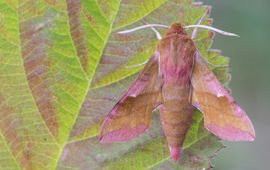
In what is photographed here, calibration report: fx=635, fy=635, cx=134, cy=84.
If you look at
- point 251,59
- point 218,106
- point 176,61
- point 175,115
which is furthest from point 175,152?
point 251,59

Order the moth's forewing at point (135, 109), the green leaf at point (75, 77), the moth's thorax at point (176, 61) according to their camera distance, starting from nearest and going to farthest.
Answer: the green leaf at point (75, 77) < the moth's forewing at point (135, 109) < the moth's thorax at point (176, 61)

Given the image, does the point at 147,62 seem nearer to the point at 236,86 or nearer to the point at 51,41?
the point at 51,41

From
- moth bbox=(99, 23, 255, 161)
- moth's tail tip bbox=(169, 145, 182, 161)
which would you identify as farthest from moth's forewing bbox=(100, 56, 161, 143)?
moth's tail tip bbox=(169, 145, 182, 161)

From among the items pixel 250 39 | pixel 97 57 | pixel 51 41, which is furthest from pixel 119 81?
pixel 250 39

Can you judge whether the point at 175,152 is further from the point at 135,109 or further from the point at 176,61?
the point at 176,61

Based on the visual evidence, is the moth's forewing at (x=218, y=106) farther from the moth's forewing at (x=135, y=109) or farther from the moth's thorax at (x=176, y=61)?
the moth's forewing at (x=135, y=109)

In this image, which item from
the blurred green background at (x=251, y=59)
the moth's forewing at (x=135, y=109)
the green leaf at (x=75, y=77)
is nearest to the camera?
the green leaf at (x=75, y=77)

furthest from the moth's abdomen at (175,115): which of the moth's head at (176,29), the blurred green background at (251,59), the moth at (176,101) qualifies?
the blurred green background at (251,59)

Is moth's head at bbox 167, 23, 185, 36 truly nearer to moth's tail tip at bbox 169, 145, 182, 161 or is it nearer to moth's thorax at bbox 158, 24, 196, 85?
moth's thorax at bbox 158, 24, 196, 85
